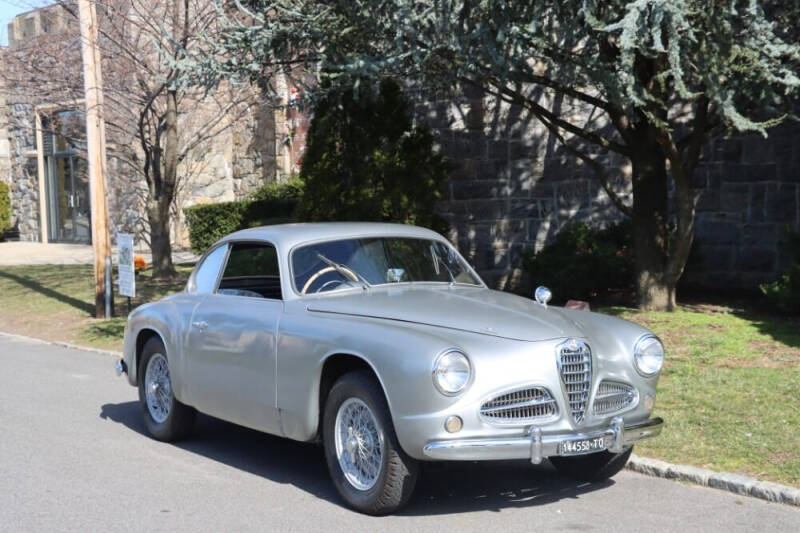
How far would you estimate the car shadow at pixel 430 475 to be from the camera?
6.36 metres

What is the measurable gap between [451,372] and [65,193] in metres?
27.2

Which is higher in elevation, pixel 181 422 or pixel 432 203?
pixel 432 203

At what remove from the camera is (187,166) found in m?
26.7

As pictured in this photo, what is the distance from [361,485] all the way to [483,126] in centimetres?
1130

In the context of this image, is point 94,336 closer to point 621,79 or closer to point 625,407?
point 621,79

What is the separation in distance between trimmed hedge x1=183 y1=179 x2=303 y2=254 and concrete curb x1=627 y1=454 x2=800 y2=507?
48.2 ft

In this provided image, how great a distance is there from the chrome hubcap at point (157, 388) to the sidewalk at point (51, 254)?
1580 centimetres

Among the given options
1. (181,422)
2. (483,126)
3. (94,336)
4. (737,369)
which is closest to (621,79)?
(737,369)

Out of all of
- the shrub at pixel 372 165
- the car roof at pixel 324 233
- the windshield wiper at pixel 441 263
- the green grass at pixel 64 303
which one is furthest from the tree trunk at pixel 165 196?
the windshield wiper at pixel 441 263

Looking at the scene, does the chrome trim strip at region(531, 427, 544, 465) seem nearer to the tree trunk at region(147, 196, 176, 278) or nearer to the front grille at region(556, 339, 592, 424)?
the front grille at region(556, 339, 592, 424)

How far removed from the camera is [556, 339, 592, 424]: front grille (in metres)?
5.91

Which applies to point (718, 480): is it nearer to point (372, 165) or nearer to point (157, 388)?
point (157, 388)

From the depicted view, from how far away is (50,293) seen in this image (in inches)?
747

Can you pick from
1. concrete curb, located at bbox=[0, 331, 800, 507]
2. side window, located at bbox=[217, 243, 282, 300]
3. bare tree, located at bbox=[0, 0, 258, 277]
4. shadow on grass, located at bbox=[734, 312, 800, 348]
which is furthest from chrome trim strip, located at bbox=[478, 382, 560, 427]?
bare tree, located at bbox=[0, 0, 258, 277]
